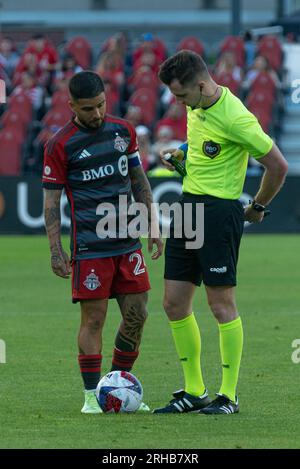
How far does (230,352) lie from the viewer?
7883mm

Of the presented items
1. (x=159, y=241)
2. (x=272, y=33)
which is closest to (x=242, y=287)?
(x=159, y=241)

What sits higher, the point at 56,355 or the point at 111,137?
the point at 111,137

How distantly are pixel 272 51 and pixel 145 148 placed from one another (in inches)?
265

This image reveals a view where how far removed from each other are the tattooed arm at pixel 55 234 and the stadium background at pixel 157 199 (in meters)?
0.87

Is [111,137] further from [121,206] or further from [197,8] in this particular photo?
[197,8]

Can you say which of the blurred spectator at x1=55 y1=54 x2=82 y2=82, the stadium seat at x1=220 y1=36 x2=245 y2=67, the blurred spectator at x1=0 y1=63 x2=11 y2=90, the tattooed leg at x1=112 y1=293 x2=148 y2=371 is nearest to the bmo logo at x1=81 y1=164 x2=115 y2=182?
the tattooed leg at x1=112 y1=293 x2=148 y2=371

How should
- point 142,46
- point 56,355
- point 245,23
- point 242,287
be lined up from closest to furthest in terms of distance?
1. point 56,355
2. point 242,287
3. point 142,46
4. point 245,23

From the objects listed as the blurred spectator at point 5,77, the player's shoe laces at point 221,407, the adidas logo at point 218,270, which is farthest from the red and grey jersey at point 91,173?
the blurred spectator at point 5,77

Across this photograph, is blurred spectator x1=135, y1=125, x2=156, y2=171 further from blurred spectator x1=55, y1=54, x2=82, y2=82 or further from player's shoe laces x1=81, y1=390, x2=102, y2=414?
player's shoe laces x1=81, y1=390, x2=102, y2=414

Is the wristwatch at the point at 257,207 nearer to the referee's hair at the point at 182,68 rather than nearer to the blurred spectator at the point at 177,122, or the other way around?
the referee's hair at the point at 182,68

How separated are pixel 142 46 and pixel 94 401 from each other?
18.8 m

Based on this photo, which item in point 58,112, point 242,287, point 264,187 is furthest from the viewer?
point 58,112

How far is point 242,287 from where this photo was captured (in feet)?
50.9

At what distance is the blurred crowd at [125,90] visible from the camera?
78.6ft
